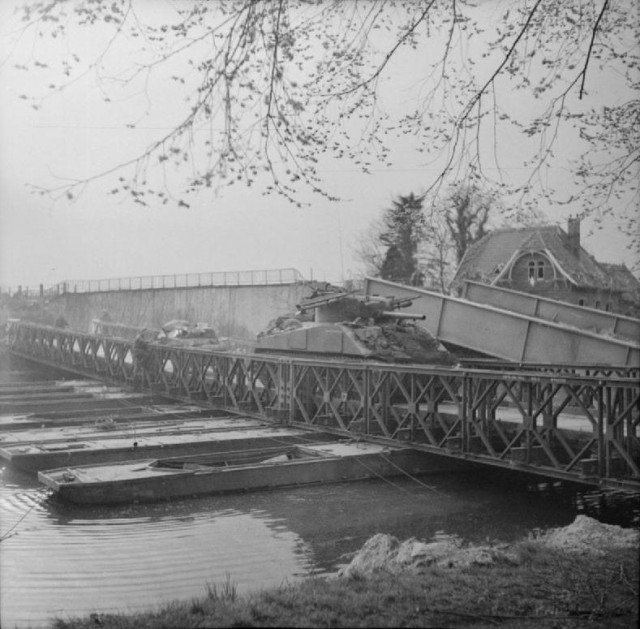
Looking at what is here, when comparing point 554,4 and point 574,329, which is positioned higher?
point 554,4

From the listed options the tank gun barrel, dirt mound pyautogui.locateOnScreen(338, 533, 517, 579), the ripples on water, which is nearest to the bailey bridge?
the ripples on water

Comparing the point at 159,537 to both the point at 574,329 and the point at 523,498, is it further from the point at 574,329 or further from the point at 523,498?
the point at 574,329

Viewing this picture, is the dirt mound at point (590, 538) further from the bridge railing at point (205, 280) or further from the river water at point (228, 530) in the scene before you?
the bridge railing at point (205, 280)

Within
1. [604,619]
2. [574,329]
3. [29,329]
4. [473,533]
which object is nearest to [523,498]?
[473,533]

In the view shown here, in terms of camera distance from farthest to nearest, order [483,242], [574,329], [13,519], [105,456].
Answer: [483,242] → [574,329] → [105,456] → [13,519]

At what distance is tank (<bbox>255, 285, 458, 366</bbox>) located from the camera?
1900 centimetres

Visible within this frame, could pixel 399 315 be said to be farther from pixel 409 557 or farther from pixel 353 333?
pixel 409 557

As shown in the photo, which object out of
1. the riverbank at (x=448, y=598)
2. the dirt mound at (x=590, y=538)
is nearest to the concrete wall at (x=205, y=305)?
the dirt mound at (x=590, y=538)

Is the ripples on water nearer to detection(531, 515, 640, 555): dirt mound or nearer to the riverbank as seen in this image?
detection(531, 515, 640, 555): dirt mound

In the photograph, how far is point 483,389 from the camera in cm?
1402

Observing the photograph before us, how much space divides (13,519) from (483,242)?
1346cm

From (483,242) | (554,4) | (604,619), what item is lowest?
(604,619)

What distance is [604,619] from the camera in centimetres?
674

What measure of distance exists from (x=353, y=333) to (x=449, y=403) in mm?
2873
